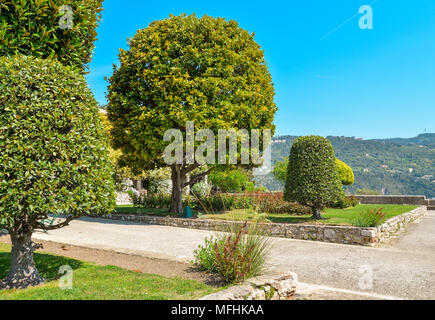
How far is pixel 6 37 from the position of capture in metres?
5.96

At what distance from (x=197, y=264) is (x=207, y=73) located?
382 inches

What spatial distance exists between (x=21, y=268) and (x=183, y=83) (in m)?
9.94

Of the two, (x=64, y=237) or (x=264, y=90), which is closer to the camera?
(x=64, y=237)

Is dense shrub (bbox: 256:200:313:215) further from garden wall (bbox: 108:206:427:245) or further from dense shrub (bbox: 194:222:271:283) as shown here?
dense shrub (bbox: 194:222:271:283)

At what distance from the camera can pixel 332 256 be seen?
8641 millimetres

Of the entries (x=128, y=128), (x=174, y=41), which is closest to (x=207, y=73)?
(x=174, y=41)

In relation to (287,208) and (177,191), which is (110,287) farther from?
(287,208)

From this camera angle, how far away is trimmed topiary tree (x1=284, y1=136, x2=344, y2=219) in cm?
1255

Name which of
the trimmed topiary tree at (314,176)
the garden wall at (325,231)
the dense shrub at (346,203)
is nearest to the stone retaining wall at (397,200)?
the dense shrub at (346,203)

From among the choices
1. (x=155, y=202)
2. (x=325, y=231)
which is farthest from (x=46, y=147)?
(x=155, y=202)

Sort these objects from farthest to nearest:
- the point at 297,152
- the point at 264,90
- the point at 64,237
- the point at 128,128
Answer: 1. the point at 264,90
2. the point at 128,128
3. the point at 297,152
4. the point at 64,237

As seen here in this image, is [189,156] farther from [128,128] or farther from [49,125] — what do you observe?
[49,125]

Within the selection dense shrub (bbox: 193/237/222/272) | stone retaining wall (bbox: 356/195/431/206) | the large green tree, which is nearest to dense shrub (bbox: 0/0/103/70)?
dense shrub (bbox: 193/237/222/272)

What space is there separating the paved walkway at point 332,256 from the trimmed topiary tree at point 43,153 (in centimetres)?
298
